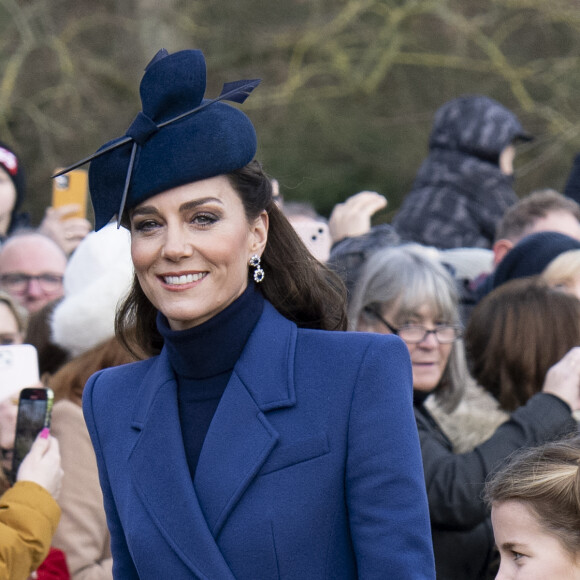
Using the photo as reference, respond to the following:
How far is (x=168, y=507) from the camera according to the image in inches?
90.0

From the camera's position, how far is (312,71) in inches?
453

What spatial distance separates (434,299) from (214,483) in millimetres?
1646

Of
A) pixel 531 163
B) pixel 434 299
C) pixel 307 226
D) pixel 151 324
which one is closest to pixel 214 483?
pixel 151 324

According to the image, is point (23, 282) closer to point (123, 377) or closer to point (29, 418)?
point (29, 418)

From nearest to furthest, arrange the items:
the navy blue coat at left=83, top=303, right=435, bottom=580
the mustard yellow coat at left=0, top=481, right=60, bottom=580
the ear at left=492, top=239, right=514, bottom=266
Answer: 1. the navy blue coat at left=83, top=303, right=435, bottom=580
2. the mustard yellow coat at left=0, top=481, right=60, bottom=580
3. the ear at left=492, top=239, right=514, bottom=266

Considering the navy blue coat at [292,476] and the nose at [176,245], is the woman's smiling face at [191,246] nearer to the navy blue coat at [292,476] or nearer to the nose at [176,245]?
the nose at [176,245]

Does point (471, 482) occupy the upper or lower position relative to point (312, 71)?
lower

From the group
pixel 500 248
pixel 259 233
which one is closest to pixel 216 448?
pixel 259 233

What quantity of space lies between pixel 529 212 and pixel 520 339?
1.74 m

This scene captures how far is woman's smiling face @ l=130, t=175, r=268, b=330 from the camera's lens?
2.29m

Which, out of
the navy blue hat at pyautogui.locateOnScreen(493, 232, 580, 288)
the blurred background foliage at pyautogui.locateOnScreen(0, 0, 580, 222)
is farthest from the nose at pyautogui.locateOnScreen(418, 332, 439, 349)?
the blurred background foliage at pyautogui.locateOnScreen(0, 0, 580, 222)

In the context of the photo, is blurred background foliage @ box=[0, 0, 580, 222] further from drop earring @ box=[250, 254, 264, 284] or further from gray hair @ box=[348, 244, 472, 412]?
drop earring @ box=[250, 254, 264, 284]

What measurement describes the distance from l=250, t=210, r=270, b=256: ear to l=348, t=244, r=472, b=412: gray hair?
127 centimetres

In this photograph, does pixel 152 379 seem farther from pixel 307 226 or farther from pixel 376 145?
pixel 376 145
